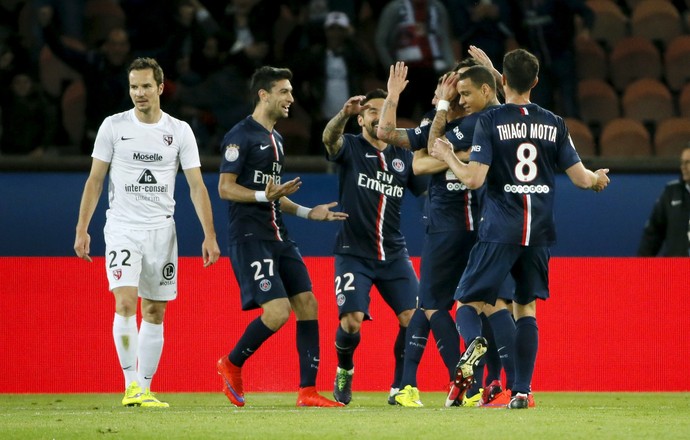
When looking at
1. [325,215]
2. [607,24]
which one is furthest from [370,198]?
[607,24]

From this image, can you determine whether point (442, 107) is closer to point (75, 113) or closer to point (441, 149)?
point (441, 149)

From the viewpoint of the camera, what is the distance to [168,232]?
772 centimetres

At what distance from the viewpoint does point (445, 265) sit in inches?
306

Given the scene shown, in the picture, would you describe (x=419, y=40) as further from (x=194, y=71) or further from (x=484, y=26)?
(x=194, y=71)

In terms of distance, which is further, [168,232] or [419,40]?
[419,40]

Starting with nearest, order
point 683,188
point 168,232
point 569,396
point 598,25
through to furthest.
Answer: point 168,232
point 569,396
point 683,188
point 598,25

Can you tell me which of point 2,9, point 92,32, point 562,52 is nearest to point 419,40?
point 562,52

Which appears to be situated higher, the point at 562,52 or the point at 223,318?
the point at 562,52

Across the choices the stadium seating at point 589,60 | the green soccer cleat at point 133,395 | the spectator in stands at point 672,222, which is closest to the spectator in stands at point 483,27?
the stadium seating at point 589,60

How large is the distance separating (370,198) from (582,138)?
4.87m

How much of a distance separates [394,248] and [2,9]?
6630 millimetres

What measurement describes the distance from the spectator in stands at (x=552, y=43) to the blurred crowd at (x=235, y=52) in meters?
0.01

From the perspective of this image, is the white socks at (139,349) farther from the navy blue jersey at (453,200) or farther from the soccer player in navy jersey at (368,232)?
the navy blue jersey at (453,200)

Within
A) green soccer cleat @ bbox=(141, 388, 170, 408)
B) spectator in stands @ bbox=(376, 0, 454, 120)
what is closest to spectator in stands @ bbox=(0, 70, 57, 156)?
spectator in stands @ bbox=(376, 0, 454, 120)
